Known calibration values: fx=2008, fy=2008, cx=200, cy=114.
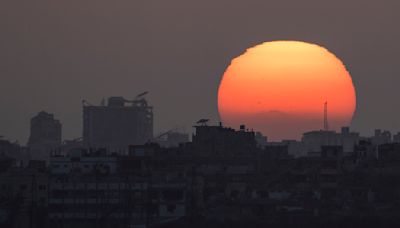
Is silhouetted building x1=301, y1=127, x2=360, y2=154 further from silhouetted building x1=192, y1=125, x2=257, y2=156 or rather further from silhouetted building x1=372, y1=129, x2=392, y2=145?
silhouetted building x1=192, y1=125, x2=257, y2=156

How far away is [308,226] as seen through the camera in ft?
242

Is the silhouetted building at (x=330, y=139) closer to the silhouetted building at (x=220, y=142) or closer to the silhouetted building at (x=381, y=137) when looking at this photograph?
the silhouetted building at (x=381, y=137)

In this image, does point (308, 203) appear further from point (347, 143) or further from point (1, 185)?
point (347, 143)

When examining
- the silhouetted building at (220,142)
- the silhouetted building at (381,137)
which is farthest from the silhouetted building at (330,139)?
the silhouetted building at (220,142)

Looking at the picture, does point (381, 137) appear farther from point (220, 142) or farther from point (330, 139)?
point (220, 142)

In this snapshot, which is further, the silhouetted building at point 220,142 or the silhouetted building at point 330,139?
the silhouetted building at point 330,139

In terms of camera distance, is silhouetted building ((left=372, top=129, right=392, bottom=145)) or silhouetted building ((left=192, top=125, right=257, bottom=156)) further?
silhouetted building ((left=372, top=129, right=392, bottom=145))

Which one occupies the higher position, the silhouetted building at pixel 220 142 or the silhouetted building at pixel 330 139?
the silhouetted building at pixel 330 139

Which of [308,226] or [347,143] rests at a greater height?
[347,143]

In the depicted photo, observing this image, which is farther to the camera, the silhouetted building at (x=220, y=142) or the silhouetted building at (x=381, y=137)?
the silhouetted building at (x=381, y=137)

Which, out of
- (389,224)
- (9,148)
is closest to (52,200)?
(389,224)

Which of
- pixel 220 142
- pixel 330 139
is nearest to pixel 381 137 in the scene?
pixel 330 139

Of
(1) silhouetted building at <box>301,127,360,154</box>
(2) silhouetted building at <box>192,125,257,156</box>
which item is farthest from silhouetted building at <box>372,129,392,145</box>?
(2) silhouetted building at <box>192,125,257,156</box>

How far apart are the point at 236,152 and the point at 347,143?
66.7m
